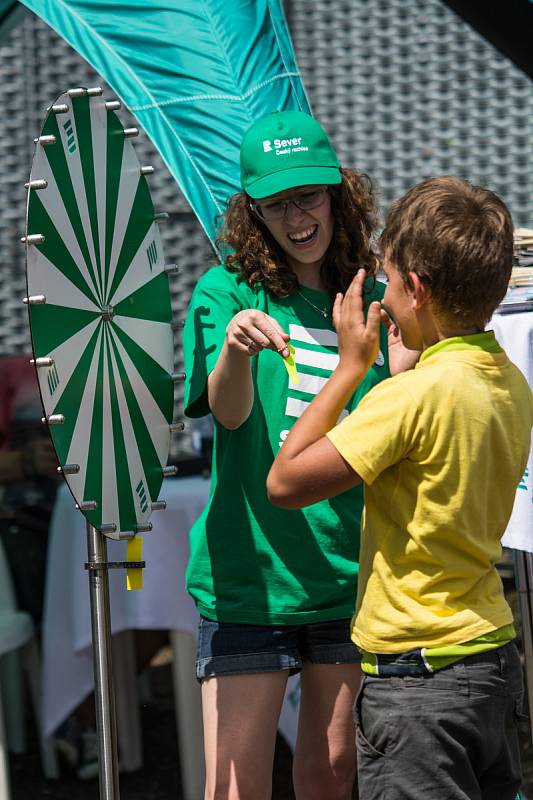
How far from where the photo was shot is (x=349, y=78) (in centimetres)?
547

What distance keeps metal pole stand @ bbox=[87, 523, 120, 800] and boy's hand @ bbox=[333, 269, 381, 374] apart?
1.63 feet

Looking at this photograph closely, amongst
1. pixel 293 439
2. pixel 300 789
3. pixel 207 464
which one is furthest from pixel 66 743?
pixel 293 439

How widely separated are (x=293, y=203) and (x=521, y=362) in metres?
0.63

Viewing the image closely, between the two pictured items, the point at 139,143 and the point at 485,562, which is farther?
the point at 139,143

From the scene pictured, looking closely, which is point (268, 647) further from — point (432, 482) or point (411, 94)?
point (411, 94)

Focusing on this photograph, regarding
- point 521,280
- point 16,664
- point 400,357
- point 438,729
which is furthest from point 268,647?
point 16,664

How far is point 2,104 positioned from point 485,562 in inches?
175

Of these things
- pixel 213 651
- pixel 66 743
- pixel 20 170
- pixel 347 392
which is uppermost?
pixel 20 170

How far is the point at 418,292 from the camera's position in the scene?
138 centimetres

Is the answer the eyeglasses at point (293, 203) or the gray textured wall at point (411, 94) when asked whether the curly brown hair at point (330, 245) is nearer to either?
the eyeglasses at point (293, 203)

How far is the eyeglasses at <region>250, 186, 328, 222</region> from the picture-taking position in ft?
5.71

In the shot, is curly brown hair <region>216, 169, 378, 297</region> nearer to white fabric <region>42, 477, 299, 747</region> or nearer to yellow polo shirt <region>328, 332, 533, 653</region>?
yellow polo shirt <region>328, 332, 533, 653</region>

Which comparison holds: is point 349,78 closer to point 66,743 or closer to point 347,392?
point 66,743

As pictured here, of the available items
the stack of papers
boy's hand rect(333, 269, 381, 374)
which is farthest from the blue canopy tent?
boy's hand rect(333, 269, 381, 374)
